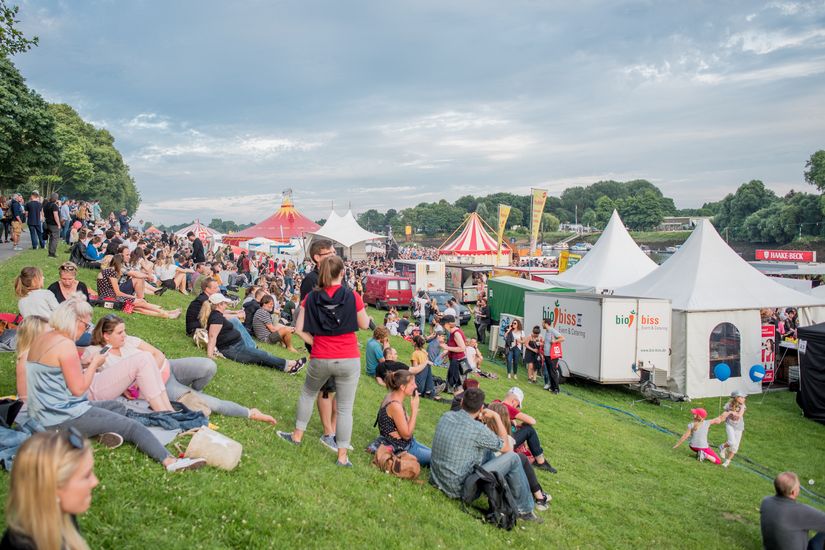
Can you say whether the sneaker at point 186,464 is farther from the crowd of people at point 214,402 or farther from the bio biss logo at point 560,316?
the bio biss logo at point 560,316

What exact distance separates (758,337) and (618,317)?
4755 mm

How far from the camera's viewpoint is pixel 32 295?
23.0 ft

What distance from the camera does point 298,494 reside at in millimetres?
4879

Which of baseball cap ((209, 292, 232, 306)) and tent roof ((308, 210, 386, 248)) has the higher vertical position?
tent roof ((308, 210, 386, 248))

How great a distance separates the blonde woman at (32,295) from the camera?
696 cm

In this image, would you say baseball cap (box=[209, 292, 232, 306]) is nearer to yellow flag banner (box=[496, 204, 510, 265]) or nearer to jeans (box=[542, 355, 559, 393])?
jeans (box=[542, 355, 559, 393])

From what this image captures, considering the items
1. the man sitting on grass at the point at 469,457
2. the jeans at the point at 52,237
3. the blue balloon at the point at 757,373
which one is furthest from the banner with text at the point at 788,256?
the jeans at the point at 52,237

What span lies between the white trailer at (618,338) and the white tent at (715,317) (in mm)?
459

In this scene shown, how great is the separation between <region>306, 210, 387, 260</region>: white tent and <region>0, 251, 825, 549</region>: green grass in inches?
1401

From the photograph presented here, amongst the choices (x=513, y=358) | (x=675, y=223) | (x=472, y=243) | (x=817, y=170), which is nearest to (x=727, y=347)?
(x=513, y=358)

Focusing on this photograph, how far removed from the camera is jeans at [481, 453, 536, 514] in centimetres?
594

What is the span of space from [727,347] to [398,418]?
1360 centimetres

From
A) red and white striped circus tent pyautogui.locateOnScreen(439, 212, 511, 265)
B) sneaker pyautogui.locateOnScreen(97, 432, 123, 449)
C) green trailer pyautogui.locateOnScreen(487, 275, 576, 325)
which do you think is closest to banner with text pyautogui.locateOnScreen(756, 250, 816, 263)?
red and white striped circus tent pyautogui.locateOnScreen(439, 212, 511, 265)

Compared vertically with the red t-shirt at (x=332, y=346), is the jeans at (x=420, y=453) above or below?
below
